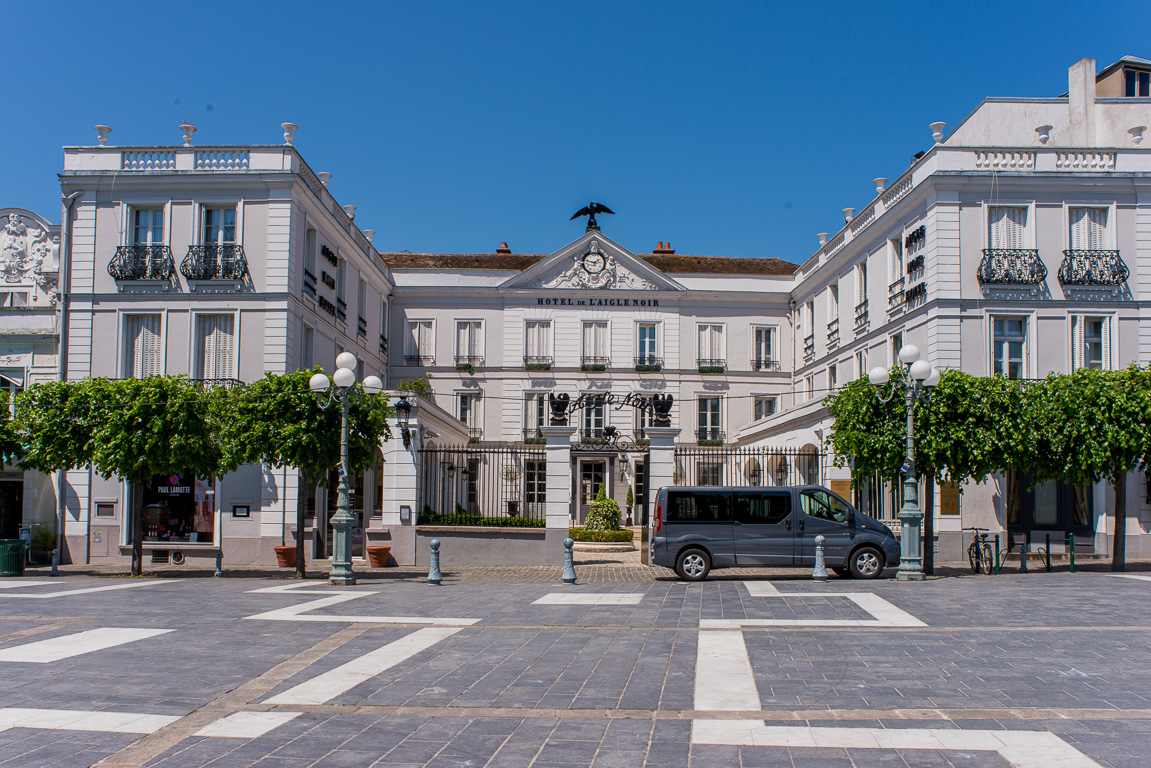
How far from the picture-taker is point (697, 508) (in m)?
17.8

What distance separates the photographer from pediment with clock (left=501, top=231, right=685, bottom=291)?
127 feet

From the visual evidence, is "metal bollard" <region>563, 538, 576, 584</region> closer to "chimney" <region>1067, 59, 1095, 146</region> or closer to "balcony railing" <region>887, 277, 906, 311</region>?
"balcony railing" <region>887, 277, 906, 311</region>

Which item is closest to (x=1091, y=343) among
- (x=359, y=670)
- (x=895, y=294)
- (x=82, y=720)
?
(x=895, y=294)

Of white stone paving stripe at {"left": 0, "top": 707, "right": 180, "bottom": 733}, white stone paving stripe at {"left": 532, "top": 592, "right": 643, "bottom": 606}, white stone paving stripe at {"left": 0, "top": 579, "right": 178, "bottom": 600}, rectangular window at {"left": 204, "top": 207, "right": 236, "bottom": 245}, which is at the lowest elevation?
white stone paving stripe at {"left": 0, "top": 579, "right": 178, "bottom": 600}

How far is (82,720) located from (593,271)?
1311 inches

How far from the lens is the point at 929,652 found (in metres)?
9.59

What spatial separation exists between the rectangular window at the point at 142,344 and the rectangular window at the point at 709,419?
2194cm

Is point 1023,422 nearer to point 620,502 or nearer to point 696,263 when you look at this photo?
point 620,502

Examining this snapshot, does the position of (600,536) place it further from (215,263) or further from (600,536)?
(215,263)

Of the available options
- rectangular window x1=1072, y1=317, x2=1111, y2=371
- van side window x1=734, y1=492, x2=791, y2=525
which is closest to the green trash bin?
van side window x1=734, y1=492, x2=791, y2=525

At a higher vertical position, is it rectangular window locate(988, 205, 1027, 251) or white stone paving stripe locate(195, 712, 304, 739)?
rectangular window locate(988, 205, 1027, 251)

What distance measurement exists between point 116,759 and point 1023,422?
19059 millimetres

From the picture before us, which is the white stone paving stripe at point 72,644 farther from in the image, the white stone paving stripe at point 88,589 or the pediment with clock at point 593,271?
the pediment with clock at point 593,271

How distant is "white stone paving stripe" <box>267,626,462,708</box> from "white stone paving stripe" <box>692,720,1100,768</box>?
3384 millimetres
